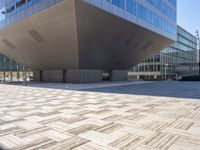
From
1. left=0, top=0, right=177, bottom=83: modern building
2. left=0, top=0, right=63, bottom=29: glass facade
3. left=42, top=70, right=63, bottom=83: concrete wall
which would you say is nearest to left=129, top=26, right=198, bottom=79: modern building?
left=0, top=0, right=177, bottom=83: modern building

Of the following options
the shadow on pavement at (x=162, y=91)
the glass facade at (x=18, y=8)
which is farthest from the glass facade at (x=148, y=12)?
the shadow on pavement at (x=162, y=91)

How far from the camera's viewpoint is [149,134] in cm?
580

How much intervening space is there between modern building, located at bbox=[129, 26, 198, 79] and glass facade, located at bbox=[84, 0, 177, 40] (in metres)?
21.6

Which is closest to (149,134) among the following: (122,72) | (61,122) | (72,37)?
(61,122)

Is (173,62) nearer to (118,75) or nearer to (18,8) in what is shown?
(118,75)

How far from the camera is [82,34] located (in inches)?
1024

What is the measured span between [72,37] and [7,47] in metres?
21.2

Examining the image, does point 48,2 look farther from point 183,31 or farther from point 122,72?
point 183,31

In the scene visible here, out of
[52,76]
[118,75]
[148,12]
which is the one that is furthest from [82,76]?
[148,12]

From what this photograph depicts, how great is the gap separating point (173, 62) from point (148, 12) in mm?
43823

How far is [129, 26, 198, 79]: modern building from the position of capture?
215ft

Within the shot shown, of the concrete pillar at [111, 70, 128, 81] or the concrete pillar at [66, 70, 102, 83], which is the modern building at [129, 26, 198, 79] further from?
the concrete pillar at [66, 70, 102, 83]

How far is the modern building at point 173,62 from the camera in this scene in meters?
65.6

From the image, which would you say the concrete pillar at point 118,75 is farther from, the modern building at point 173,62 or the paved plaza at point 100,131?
the paved plaza at point 100,131
